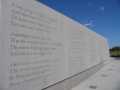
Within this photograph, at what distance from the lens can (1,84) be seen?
60.3 inches

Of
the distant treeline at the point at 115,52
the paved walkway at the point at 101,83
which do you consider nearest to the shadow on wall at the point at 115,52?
the distant treeline at the point at 115,52

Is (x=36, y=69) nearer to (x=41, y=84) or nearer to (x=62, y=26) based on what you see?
(x=41, y=84)

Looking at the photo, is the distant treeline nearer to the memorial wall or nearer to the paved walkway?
the paved walkway

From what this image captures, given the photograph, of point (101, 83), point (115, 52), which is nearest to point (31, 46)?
point (101, 83)

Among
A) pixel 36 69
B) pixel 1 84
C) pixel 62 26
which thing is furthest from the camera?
pixel 62 26

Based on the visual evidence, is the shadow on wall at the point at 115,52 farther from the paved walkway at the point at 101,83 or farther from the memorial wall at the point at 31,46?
the memorial wall at the point at 31,46

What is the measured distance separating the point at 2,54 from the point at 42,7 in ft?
3.70

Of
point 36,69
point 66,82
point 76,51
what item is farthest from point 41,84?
point 76,51

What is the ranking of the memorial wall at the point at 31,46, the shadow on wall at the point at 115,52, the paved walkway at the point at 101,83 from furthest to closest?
the shadow on wall at the point at 115,52 → the paved walkway at the point at 101,83 → the memorial wall at the point at 31,46

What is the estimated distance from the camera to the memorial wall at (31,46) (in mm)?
1604

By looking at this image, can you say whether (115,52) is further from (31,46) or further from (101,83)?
(31,46)

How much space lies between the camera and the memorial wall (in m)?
1.60

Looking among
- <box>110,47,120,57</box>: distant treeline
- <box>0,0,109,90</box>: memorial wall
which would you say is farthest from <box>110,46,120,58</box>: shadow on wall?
<box>0,0,109,90</box>: memorial wall

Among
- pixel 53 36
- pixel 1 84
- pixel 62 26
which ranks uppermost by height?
pixel 62 26
